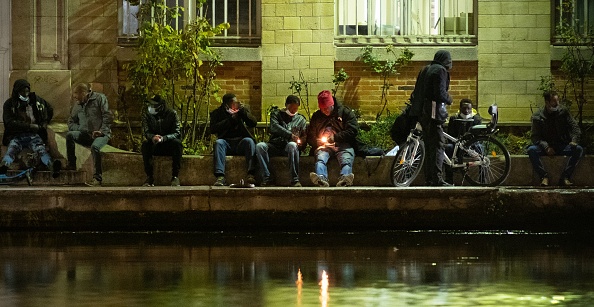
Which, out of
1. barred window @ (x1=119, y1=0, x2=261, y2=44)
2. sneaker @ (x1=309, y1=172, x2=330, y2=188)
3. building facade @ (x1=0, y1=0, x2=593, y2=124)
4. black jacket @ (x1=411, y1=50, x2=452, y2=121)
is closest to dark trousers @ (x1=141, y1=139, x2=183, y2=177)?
sneaker @ (x1=309, y1=172, x2=330, y2=188)

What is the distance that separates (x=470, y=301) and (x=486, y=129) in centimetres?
809

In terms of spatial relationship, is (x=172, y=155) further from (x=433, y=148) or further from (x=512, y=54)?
(x=512, y=54)

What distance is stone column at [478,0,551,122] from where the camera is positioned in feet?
68.8

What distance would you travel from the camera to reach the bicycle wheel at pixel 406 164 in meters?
16.8

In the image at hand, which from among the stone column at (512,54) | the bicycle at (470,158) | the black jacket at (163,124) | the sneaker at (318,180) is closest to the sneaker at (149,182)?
the black jacket at (163,124)

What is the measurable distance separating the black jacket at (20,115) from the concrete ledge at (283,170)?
119 centimetres

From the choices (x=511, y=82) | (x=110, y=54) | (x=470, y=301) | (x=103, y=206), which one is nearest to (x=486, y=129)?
(x=511, y=82)

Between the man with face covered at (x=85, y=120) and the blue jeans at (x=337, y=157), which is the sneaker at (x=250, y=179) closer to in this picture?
the blue jeans at (x=337, y=157)

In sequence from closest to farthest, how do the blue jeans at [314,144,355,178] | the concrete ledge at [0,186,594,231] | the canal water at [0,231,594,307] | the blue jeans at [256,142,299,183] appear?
the canal water at [0,231,594,307], the concrete ledge at [0,186,594,231], the blue jeans at [314,144,355,178], the blue jeans at [256,142,299,183]

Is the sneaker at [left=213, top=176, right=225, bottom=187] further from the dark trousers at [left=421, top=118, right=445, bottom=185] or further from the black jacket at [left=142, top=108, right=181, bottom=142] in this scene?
the dark trousers at [left=421, top=118, right=445, bottom=185]

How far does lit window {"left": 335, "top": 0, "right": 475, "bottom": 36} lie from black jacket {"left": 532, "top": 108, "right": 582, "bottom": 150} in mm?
3362

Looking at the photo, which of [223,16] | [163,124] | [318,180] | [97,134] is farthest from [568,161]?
[97,134]

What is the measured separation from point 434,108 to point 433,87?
27cm

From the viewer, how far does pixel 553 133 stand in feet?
59.9
